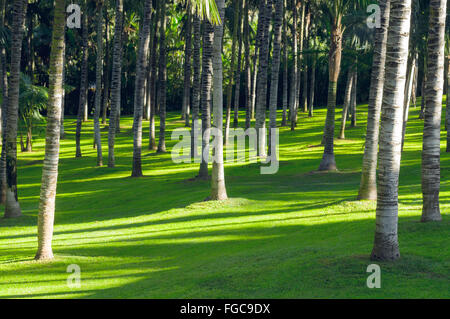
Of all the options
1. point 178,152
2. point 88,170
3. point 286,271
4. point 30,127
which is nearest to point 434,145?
point 286,271

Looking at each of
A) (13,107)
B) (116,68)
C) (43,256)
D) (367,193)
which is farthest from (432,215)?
(116,68)

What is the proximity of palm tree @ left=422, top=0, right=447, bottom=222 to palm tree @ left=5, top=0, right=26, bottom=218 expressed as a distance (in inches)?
531

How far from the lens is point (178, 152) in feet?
135

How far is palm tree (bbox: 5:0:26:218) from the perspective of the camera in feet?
68.9

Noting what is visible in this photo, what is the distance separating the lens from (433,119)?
14289 millimetres

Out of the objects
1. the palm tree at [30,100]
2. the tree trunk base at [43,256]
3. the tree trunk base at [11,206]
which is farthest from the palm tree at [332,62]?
the palm tree at [30,100]

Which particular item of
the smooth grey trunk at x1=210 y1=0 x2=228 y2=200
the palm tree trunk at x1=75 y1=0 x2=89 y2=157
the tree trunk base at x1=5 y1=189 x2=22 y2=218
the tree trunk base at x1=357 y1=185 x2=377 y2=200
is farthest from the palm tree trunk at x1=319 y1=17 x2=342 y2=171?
the palm tree trunk at x1=75 y1=0 x2=89 y2=157

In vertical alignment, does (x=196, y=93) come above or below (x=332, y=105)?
above

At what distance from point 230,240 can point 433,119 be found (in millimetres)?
5817

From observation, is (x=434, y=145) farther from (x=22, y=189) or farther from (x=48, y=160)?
(x=22, y=189)

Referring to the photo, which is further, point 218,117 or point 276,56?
point 276,56

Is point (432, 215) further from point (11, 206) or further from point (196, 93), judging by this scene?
point (196, 93)

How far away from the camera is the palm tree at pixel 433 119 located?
14227mm
